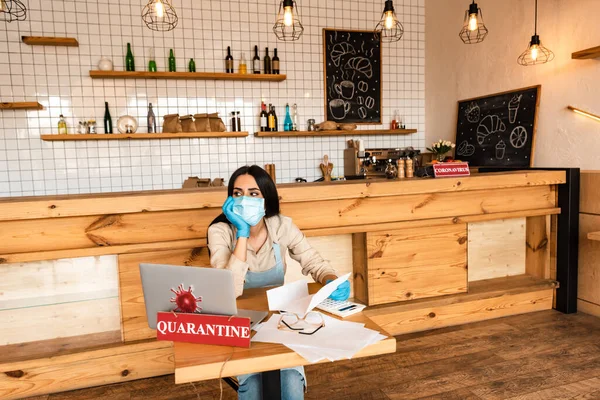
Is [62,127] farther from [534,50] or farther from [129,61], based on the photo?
[534,50]

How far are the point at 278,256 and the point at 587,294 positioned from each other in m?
2.43

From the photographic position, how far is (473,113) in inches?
169

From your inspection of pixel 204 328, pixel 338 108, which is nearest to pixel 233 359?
pixel 204 328

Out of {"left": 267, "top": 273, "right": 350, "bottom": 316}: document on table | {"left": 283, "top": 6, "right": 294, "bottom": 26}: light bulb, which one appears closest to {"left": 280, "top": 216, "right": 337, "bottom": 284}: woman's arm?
{"left": 267, "top": 273, "right": 350, "bottom": 316}: document on table

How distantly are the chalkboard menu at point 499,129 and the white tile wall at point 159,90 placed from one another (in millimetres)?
961

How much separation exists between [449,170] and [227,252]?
177cm

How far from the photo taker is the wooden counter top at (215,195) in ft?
6.93

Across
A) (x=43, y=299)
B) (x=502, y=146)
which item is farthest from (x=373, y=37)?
(x=43, y=299)

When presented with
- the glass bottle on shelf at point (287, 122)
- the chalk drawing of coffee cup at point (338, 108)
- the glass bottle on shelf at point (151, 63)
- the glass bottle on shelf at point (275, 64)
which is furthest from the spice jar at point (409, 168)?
the glass bottle on shelf at point (151, 63)

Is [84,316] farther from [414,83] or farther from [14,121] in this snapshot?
[414,83]

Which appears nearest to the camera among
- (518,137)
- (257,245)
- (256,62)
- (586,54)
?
(257,245)

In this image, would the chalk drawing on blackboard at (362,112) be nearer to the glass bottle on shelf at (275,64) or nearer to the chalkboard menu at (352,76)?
the chalkboard menu at (352,76)

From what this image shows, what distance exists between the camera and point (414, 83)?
518 cm

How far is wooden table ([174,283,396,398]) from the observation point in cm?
100
